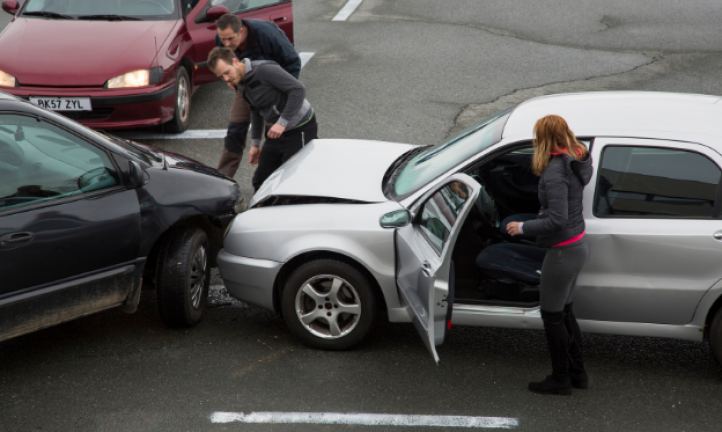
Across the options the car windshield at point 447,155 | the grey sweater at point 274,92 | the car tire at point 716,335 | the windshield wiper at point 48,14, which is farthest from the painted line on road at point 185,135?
the car tire at point 716,335

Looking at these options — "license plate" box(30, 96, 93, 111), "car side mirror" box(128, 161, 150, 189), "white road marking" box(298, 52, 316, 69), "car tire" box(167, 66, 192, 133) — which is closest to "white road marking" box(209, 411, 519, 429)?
"car side mirror" box(128, 161, 150, 189)

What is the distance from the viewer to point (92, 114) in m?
7.80

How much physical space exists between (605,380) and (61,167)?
3674mm

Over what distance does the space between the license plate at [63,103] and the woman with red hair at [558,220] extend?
5.40m

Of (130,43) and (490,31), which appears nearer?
(130,43)

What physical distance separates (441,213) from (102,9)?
A: 610cm

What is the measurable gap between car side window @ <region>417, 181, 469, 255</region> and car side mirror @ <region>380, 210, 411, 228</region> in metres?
0.09

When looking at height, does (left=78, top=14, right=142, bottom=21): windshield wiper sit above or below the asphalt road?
above

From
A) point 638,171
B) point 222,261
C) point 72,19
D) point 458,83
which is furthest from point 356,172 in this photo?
point 458,83

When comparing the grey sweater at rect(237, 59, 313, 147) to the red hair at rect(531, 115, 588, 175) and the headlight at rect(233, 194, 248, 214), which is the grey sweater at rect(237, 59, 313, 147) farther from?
the red hair at rect(531, 115, 588, 175)

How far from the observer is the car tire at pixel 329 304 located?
15.0ft

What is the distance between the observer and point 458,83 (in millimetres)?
10500

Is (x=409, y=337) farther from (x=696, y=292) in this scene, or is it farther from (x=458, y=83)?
(x=458, y=83)

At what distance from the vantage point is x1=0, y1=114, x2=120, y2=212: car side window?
422 cm
